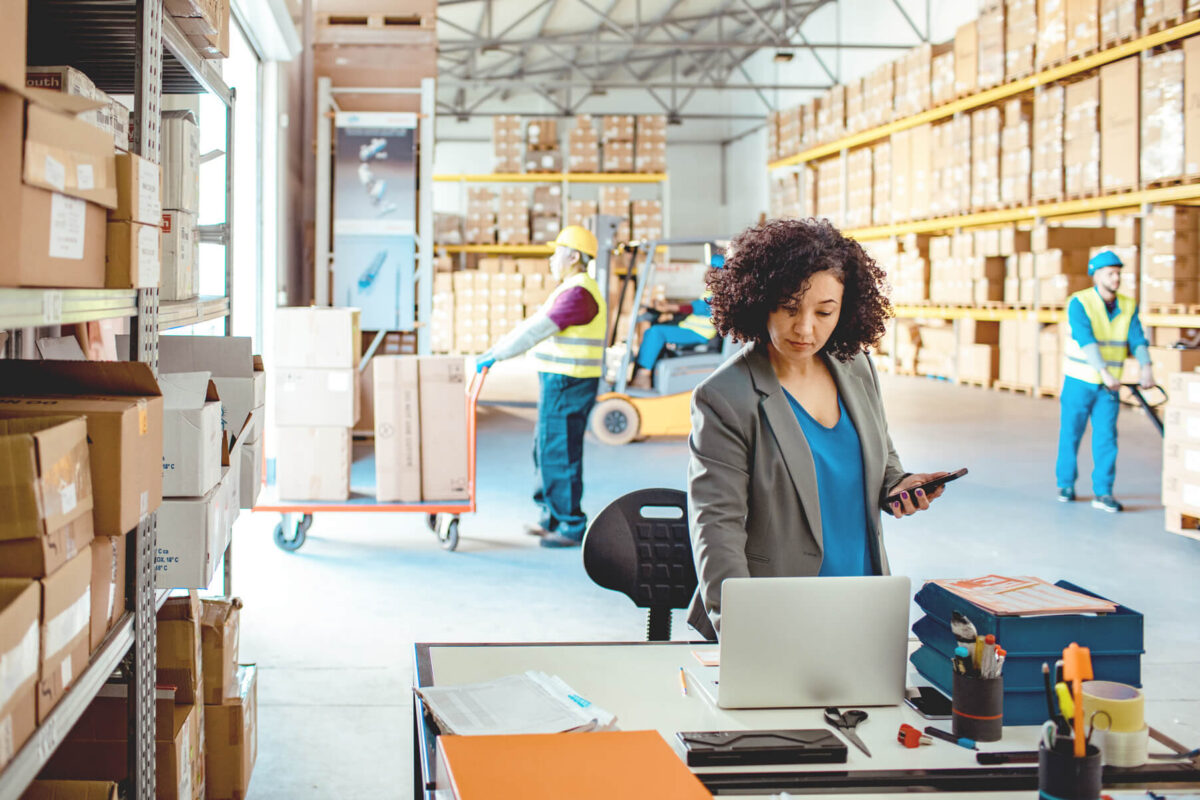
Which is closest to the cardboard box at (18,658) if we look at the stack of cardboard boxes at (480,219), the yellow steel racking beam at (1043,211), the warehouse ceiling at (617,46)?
the yellow steel racking beam at (1043,211)

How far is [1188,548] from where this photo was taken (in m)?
6.05

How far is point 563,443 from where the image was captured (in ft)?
19.6

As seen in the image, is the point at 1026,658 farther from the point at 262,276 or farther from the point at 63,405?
the point at 262,276

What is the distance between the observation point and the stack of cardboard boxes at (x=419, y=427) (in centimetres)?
580

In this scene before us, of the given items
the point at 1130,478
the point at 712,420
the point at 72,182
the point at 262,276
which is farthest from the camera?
the point at 1130,478

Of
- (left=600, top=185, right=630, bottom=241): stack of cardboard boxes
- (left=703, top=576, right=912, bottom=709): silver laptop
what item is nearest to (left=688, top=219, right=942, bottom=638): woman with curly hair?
(left=703, top=576, right=912, bottom=709): silver laptop

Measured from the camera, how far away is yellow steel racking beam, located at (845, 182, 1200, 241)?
10211 millimetres

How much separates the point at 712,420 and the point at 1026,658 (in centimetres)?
82

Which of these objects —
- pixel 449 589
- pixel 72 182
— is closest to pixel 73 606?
pixel 72 182

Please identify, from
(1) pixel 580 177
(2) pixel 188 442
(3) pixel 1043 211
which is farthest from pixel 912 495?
(1) pixel 580 177

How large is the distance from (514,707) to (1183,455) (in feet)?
17.7

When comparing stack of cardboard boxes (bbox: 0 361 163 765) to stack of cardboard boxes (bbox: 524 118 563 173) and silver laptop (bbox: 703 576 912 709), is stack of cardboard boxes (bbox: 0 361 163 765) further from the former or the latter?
stack of cardboard boxes (bbox: 524 118 563 173)

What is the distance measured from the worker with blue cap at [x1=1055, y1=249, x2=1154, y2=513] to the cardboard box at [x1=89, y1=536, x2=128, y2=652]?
20.6 feet

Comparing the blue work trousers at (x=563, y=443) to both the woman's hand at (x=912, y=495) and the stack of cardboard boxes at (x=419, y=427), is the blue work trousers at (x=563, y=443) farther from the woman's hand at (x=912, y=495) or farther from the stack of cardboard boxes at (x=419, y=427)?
the woman's hand at (x=912, y=495)
